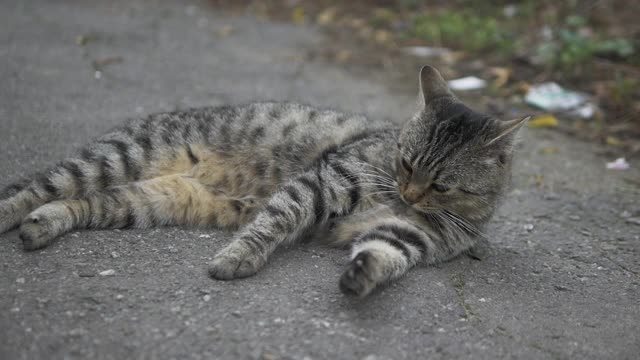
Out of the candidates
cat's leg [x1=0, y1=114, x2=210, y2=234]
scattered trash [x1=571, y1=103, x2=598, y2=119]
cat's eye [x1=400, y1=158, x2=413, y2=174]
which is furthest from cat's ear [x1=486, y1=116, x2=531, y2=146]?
scattered trash [x1=571, y1=103, x2=598, y2=119]

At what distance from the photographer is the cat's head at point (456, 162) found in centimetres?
332

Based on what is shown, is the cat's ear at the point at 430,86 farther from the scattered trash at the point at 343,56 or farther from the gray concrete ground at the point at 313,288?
the scattered trash at the point at 343,56

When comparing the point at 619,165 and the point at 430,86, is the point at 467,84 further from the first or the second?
the point at 430,86

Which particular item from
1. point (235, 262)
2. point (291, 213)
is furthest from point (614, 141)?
point (235, 262)

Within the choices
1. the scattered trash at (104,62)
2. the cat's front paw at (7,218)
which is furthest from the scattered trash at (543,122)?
the cat's front paw at (7,218)

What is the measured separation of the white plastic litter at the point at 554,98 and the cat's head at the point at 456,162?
119 inches

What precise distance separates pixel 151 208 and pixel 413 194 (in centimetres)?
150

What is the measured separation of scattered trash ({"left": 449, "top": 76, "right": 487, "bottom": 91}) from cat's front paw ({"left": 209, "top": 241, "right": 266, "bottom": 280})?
430 centimetres

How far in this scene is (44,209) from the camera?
10.5 feet

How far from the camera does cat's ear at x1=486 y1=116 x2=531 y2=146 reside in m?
3.26

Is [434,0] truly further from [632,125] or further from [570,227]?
[570,227]

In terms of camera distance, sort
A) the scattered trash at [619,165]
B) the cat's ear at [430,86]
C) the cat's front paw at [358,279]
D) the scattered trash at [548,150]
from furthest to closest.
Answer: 1. the scattered trash at [548,150]
2. the scattered trash at [619,165]
3. the cat's ear at [430,86]
4. the cat's front paw at [358,279]

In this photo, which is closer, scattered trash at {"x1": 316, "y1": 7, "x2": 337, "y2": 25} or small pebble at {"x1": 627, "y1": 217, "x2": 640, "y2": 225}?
small pebble at {"x1": 627, "y1": 217, "x2": 640, "y2": 225}

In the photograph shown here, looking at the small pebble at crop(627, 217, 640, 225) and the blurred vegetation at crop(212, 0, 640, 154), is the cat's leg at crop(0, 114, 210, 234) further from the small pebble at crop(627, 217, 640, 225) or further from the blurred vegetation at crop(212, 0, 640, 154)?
the blurred vegetation at crop(212, 0, 640, 154)
